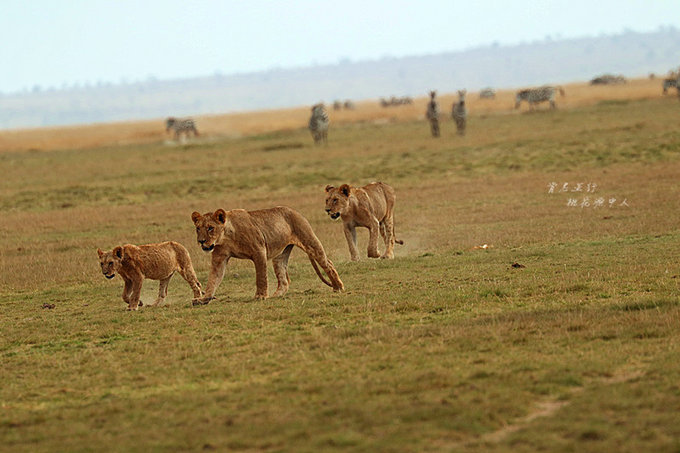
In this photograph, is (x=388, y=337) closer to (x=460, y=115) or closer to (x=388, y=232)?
(x=388, y=232)

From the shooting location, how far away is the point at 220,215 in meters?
13.0

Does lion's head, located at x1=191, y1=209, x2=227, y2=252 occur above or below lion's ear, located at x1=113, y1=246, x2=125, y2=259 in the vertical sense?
above

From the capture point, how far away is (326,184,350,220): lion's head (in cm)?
1558

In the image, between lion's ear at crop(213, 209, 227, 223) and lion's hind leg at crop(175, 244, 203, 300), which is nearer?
lion's ear at crop(213, 209, 227, 223)

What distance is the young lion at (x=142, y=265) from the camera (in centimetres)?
1361

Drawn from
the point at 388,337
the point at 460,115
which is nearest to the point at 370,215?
the point at 388,337

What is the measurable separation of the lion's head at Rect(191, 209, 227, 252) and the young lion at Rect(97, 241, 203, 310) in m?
1.17

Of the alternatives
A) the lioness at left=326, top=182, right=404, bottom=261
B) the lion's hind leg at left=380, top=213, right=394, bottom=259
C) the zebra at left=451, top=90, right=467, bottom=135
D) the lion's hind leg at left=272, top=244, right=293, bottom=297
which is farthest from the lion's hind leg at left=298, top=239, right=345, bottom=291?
the zebra at left=451, top=90, right=467, bottom=135

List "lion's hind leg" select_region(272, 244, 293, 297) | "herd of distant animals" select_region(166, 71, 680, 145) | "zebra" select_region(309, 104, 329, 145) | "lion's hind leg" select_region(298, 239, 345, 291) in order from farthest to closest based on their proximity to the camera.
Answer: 1. "zebra" select_region(309, 104, 329, 145)
2. "herd of distant animals" select_region(166, 71, 680, 145)
3. "lion's hind leg" select_region(272, 244, 293, 297)
4. "lion's hind leg" select_region(298, 239, 345, 291)

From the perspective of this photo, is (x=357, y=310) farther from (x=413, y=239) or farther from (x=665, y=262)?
(x=413, y=239)

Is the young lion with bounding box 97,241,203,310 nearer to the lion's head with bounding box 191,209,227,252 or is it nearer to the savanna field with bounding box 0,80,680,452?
the savanna field with bounding box 0,80,680,452

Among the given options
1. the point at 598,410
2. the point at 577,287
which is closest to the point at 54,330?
the point at 577,287

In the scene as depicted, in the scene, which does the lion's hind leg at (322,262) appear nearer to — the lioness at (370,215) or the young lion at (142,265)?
the young lion at (142,265)

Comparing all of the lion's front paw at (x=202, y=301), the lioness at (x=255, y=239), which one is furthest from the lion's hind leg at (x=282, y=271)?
the lion's front paw at (x=202, y=301)
